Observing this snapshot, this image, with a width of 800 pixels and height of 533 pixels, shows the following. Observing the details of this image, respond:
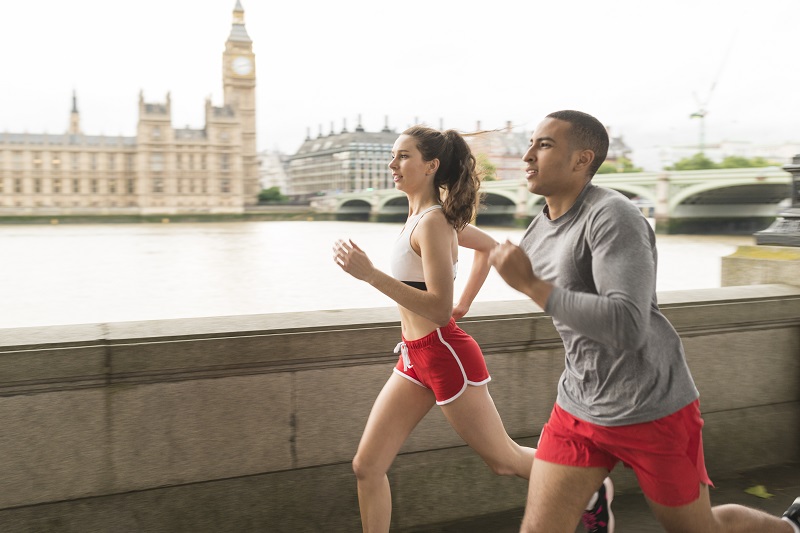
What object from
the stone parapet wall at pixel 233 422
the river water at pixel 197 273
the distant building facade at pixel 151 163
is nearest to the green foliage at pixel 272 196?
the distant building facade at pixel 151 163

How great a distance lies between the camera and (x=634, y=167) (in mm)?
51250

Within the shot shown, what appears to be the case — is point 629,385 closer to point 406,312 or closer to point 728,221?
point 406,312

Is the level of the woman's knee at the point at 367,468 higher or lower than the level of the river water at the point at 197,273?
higher

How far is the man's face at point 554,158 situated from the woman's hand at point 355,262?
446 mm

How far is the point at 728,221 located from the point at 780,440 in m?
41.7

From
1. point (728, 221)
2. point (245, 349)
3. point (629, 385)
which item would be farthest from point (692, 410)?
point (728, 221)

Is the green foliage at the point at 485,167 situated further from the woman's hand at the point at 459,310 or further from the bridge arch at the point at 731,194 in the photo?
the bridge arch at the point at 731,194

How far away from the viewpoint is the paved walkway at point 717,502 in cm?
268

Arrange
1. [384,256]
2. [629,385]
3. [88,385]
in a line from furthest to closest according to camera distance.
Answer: [384,256]
[88,385]
[629,385]

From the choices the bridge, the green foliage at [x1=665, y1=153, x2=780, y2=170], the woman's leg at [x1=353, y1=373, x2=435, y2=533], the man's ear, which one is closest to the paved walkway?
the woman's leg at [x1=353, y1=373, x2=435, y2=533]

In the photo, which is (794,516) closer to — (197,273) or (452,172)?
(452,172)

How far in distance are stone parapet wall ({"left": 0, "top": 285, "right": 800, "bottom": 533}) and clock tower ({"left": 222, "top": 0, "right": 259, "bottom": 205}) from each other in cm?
6023

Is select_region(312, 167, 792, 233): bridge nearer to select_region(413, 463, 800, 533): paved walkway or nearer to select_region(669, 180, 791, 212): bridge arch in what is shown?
select_region(669, 180, 791, 212): bridge arch

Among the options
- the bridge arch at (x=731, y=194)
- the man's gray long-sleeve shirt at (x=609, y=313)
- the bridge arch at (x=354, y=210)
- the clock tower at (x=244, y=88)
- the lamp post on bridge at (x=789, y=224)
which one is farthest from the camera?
the clock tower at (x=244, y=88)
